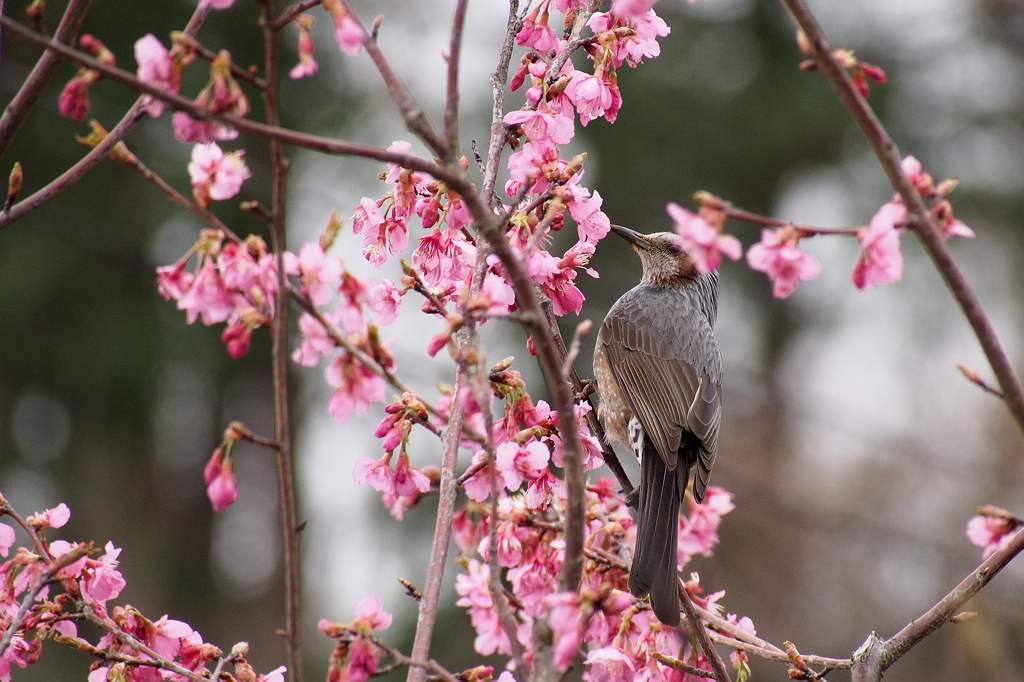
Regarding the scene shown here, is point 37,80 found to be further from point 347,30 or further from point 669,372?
point 669,372

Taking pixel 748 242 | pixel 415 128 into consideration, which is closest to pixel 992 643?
pixel 415 128

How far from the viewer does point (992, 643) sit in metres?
5.69

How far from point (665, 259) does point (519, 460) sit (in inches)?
94.6

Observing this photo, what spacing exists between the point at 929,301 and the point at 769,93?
2967 mm

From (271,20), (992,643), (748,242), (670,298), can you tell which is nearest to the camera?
(271,20)

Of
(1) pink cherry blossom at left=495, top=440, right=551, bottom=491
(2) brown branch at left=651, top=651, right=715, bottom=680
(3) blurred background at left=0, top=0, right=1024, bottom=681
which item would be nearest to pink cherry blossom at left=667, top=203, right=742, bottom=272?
(1) pink cherry blossom at left=495, top=440, right=551, bottom=491

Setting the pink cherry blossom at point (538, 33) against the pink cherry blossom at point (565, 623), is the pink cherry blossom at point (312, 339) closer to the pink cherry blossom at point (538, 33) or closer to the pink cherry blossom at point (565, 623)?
the pink cherry blossom at point (565, 623)

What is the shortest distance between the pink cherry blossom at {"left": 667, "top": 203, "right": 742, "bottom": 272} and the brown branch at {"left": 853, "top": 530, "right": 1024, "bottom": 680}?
0.68m

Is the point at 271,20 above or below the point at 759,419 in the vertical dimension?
below

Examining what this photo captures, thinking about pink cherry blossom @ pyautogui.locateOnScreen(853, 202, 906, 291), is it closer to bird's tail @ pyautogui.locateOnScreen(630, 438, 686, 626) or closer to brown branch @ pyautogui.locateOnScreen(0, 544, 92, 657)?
bird's tail @ pyautogui.locateOnScreen(630, 438, 686, 626)

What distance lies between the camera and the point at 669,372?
381 cm

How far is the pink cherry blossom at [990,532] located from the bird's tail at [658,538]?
578mm

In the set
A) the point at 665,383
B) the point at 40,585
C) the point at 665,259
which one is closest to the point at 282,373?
the point at 40,585

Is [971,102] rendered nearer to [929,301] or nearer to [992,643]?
[929,301]
